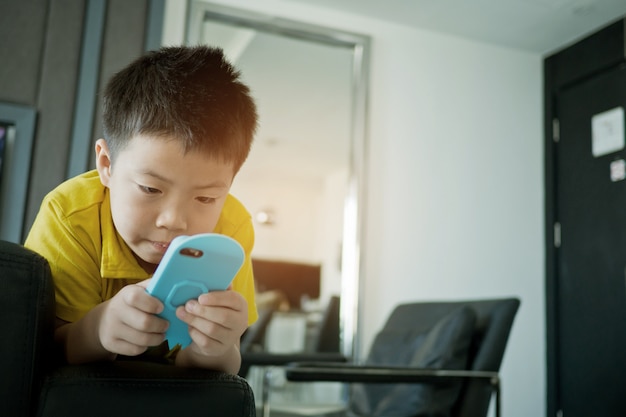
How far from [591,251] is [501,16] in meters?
1.31

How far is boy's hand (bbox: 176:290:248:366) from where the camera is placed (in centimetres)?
64

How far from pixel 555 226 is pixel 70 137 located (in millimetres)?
2582

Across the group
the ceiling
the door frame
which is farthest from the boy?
Result: the door frame

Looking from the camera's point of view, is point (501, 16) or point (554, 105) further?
point (554, 105)

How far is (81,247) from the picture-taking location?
0.81 m

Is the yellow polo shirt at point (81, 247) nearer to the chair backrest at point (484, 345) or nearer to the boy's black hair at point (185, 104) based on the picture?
the boy's black hair at point (185, 104)

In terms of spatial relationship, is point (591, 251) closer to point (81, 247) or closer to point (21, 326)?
point (81, 247)

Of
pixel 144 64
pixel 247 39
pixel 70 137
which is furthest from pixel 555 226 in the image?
pixel 144 64

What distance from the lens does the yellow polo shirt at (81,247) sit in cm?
78

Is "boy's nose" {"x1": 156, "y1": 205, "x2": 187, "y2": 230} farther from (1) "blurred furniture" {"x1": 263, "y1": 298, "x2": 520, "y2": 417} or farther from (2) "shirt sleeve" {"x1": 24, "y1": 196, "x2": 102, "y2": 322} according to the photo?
(1) "blurred furniture" {"x1": 263, "y1": 298, "x2": 520, "y2": 417}

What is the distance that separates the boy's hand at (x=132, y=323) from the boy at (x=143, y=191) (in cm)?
4

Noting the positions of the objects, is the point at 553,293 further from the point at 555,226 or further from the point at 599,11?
the point at 599,11

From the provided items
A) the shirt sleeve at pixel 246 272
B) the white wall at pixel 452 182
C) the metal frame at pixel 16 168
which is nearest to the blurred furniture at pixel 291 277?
the white wall at pixel 452 182

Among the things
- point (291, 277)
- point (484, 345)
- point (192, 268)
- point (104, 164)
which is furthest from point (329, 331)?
point (192, 268)
